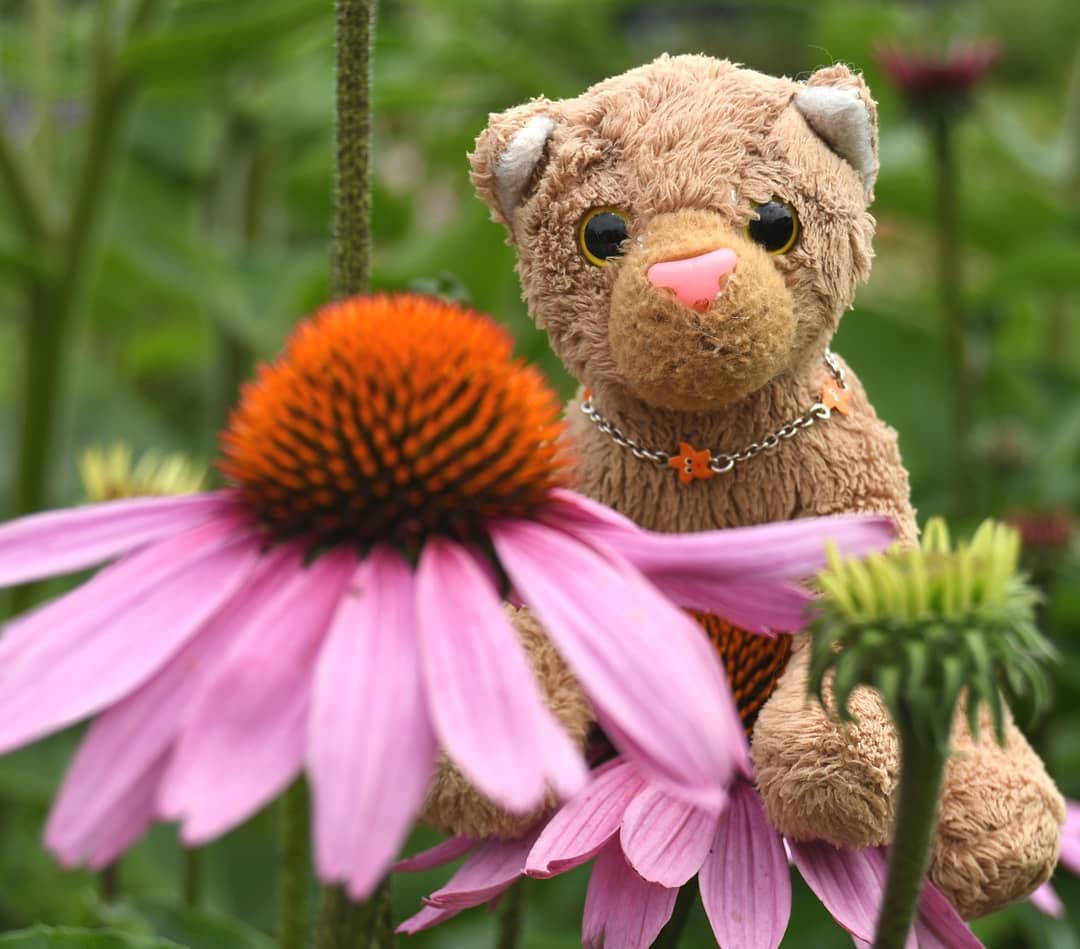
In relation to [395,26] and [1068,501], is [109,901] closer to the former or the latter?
[1068,501]

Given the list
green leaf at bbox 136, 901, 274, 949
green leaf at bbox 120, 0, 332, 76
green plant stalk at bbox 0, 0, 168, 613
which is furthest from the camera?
green plant stalk at bbox 0, 0, 168, 613

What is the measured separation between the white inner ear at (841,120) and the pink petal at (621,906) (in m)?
0.21

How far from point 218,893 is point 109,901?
0.29m

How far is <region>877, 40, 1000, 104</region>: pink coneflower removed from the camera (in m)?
0.93

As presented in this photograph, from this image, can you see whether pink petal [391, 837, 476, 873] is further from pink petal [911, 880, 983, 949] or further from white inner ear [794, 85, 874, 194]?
white inner ear [794, 85, 874, 194]

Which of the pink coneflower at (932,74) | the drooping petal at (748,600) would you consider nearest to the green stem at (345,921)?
the drooping petal at (748,600)

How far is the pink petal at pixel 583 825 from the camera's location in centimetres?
35

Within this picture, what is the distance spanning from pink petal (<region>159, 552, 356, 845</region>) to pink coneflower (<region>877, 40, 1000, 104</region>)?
77cm

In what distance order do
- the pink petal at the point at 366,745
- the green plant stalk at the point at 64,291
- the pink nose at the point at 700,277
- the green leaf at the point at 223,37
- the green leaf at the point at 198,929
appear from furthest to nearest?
1. the green plant stalk at the point at 64,291
2. the green leaf at the point at 223,37
3. the green leaf at the point at 198,929
4. the pink nose at the point at 700,277
5. the pink petal at the point at 366,745

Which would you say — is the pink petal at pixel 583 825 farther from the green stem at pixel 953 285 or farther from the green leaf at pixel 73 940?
the green stem at pixel 953 285

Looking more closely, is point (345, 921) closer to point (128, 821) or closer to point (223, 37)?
point (128, 821)

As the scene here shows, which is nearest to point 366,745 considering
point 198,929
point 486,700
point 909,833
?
point 486,700

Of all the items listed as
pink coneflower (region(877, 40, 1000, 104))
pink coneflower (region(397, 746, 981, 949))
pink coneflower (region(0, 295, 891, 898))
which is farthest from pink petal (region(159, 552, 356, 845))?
pink coneflower (region(877, 40, 1000, 104))

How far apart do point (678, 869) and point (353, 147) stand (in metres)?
0.23
